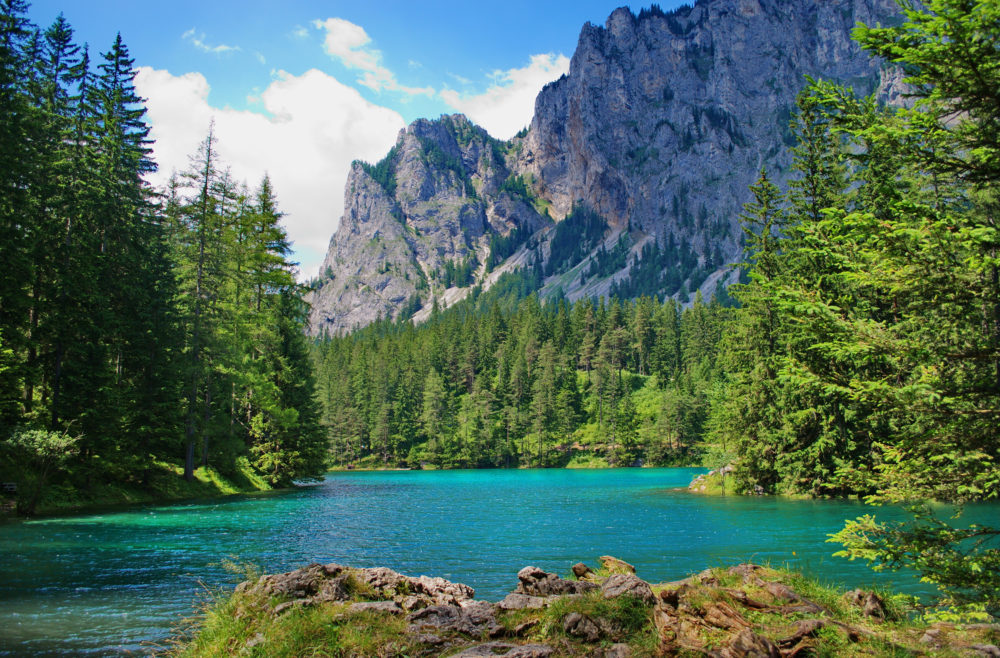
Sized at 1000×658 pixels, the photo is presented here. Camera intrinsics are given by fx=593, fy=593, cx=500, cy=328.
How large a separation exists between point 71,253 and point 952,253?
1306 inches

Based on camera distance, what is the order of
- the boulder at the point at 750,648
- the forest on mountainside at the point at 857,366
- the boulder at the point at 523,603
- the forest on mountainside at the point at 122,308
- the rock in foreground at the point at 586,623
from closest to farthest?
the boulder at the point at 750,648 → the rock in foreground at the point at 586,623 → the boulder at the point at 523,603 → the forest on mountainside at the point at 857,366 → the forest on mountainside at the point at 122,308

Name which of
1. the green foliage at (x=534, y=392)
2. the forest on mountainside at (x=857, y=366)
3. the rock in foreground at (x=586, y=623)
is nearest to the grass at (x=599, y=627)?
the rock in foreground at (x=586, y=623)

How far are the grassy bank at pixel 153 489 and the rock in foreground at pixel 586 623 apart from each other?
22.8 metres

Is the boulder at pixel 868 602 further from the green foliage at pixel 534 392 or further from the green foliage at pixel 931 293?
the green foliage at pixel 534 392

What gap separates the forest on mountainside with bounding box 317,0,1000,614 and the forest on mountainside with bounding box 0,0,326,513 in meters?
27.6

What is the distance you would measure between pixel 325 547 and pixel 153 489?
1967 cm

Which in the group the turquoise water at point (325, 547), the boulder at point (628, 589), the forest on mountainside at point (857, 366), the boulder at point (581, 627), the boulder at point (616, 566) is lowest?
the turquoise water at point (325, 547)

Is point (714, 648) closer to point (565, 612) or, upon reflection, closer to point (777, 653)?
point (777, 653)

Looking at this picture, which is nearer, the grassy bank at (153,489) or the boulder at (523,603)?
the boulder at (523,603)

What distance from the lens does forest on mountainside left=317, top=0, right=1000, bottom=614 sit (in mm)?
8523

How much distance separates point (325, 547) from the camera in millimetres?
18828

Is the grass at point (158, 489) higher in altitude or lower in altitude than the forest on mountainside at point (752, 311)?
lower

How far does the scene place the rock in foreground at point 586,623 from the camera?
6859 mm

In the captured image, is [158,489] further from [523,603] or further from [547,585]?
[523,603]
